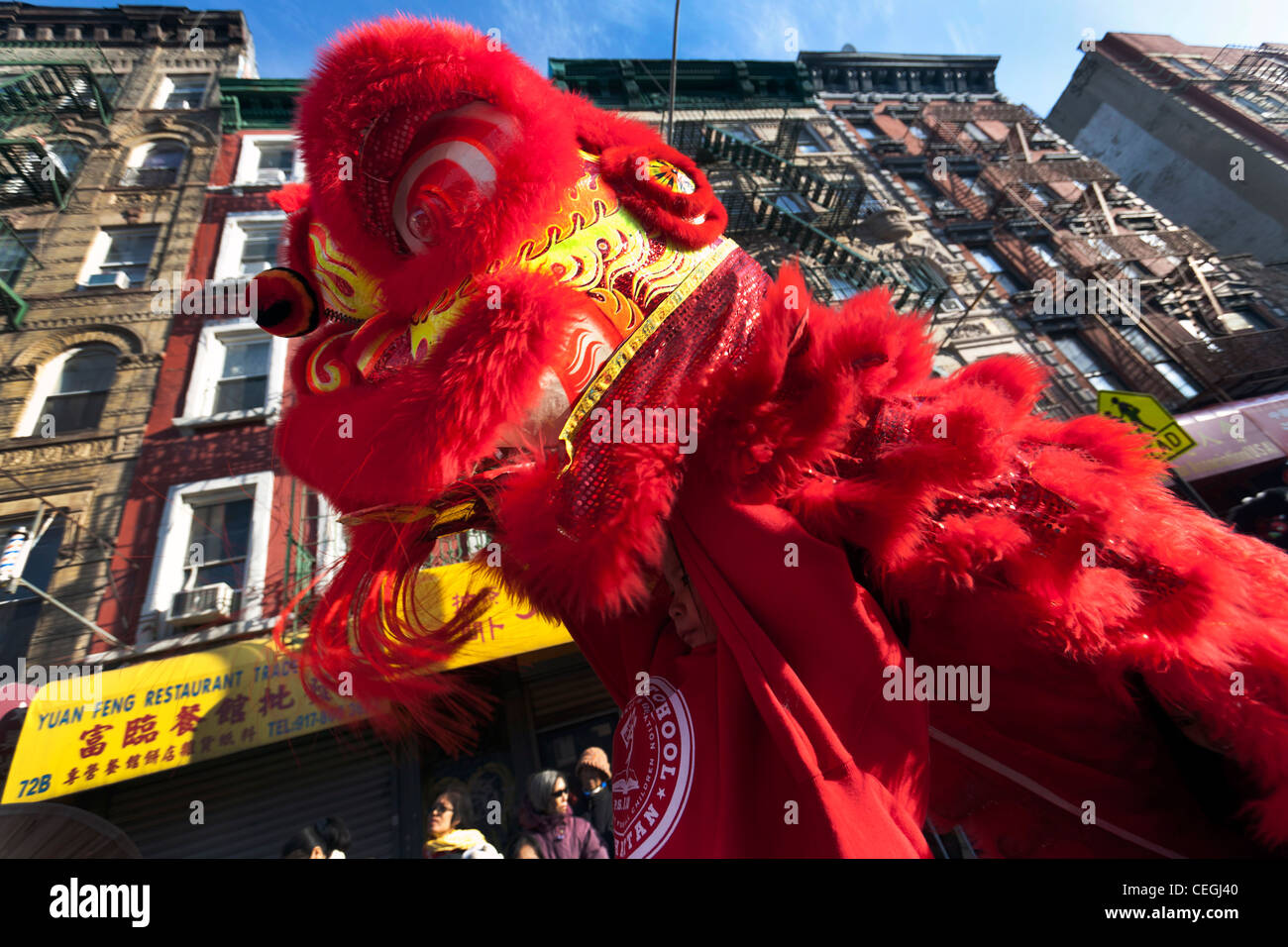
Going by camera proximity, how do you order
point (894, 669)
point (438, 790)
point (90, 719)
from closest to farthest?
point (894, 669), point (90, 719), point (438, 790)

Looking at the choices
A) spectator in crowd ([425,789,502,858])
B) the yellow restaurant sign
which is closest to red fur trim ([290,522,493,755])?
spectator in crowd ([425,789,502,858])

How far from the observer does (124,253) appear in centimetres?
1077

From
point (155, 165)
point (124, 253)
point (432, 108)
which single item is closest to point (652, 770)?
point (432, 108)

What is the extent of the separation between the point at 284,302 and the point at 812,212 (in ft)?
48.5

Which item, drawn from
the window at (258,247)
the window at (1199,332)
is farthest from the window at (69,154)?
the window at (1199,332)

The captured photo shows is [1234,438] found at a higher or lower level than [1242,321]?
lower

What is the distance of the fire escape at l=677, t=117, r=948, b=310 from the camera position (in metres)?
12.8

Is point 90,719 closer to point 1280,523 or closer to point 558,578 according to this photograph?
point 558,578

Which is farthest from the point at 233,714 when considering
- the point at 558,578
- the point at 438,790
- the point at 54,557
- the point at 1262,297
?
the point at 1262,297

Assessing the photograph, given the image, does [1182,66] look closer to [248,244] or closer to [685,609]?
[685,609]

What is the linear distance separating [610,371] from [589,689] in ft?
23.3

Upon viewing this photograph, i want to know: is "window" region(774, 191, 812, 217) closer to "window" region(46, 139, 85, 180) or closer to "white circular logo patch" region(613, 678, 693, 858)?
"white circular logo patch" region(613, 678, 693, 858)

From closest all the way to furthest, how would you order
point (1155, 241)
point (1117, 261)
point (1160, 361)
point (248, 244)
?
point (248, 244) → point (1160, 361) → point (1117, 261) → point (1155, 241)

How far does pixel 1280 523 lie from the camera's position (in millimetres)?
5984
